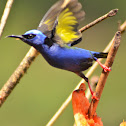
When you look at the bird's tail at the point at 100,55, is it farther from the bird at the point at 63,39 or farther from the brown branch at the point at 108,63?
the brown branch at the point at 108,63

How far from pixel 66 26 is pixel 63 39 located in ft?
0.22

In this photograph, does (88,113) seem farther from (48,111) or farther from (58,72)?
(58,72)

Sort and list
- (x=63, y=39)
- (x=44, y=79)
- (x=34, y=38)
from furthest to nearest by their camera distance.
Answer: (x=44, y=79), (x=63, y=39), (x=34, y=38)

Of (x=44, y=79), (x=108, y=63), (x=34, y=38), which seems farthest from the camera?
(x=44, y=79)

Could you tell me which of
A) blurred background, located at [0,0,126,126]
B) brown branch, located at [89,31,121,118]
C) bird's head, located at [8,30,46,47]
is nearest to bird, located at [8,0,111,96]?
bird's head, located at [8,30,46,47]

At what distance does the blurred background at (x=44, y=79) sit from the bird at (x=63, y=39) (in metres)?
2.23

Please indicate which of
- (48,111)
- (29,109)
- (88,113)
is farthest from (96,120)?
(29,109)

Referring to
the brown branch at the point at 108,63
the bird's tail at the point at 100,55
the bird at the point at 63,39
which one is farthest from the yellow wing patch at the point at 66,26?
the brown branch at the point at 108,63

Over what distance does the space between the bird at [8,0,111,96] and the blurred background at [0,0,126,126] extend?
7.31ft

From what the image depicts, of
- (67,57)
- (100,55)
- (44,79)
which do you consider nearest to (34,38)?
(67,57)

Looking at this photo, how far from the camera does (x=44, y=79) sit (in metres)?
4.90

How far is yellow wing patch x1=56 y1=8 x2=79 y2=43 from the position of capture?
1626mm

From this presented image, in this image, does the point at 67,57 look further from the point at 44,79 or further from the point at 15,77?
the point at 44,79

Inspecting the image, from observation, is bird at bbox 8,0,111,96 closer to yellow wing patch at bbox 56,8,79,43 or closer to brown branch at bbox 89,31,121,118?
yellow wing patch at bbox 56,8,79,43
